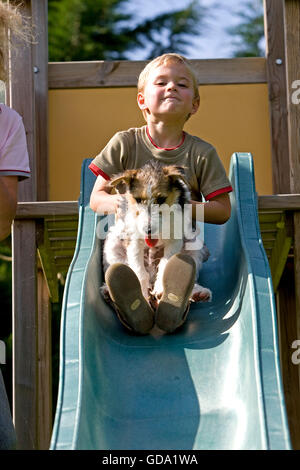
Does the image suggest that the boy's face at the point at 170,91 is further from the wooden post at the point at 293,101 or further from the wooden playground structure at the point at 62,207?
the wooden post at the point at 293,101

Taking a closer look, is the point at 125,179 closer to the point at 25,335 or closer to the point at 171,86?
the point at 171,86

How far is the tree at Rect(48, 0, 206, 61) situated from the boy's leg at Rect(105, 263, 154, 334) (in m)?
14.6

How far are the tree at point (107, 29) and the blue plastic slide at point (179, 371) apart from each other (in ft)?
47.3

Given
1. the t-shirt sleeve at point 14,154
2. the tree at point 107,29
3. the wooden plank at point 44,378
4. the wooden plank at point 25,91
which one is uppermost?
the tree at point 107,29

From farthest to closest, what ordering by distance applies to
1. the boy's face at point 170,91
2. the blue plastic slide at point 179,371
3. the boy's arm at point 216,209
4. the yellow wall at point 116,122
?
the yellow wall at point 116,122 < the boy's face at point 170,91 < the boy's arm at point 216,209 < the blue plastic slide at point 179,371

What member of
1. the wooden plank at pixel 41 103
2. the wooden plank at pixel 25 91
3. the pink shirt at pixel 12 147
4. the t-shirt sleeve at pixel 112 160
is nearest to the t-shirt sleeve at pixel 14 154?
the pink shirt at pixel 12 147

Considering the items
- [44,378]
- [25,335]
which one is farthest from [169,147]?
[44,378]

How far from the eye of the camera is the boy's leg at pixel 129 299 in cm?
423

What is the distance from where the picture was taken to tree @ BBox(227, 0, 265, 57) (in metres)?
21.3

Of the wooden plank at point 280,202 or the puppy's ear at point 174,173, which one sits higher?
the puppy's ear at point 174,173

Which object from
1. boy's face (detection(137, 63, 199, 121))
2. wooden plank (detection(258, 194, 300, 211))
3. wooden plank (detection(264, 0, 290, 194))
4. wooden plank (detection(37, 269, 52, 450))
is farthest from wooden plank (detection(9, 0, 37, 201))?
wooden plank (detection(264, 0, 290, 194))

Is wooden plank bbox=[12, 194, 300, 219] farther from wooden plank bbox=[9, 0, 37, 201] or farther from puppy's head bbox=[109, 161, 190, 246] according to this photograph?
puppy's head bbox=[109, 161, 190, 246]

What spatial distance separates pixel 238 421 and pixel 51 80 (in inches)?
164

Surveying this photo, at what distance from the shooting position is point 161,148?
4949 mm
